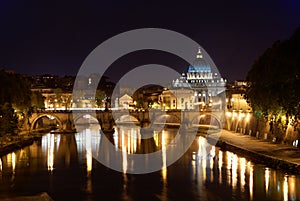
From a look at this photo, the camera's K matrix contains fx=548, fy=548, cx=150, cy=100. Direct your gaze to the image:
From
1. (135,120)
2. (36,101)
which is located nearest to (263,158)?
(36,101)

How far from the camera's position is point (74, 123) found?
56000 millimetres

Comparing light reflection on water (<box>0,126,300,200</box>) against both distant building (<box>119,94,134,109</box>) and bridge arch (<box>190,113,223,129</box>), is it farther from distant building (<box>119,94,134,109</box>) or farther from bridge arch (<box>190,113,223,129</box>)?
distant building (<box>119,94,134,109</box>)

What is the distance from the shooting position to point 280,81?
1063 inches

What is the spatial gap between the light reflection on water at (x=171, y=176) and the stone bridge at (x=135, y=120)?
1754 centimetres

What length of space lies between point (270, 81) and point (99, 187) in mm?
11080

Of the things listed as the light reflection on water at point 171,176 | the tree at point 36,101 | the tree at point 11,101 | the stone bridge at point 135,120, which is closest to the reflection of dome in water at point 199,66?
the stone bridge at point 135,120

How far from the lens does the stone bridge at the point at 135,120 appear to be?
177 feet

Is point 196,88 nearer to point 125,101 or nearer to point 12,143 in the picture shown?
point 125,101

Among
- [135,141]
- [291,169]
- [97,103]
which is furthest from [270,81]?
[97,103]

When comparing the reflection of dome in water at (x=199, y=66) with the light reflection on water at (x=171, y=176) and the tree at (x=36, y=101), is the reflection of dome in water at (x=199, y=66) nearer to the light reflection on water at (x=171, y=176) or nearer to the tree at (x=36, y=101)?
the tree at (x=36, y=101)

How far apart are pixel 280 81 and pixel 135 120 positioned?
153 feet

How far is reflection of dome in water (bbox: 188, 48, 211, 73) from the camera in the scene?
121500 mm

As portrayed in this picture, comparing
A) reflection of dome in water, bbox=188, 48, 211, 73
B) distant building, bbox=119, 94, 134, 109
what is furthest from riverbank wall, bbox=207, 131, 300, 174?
reflection of dome in water, bbox=188, 48, 211, 73

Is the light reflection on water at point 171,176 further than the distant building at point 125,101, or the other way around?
the distant building at point 125,101
